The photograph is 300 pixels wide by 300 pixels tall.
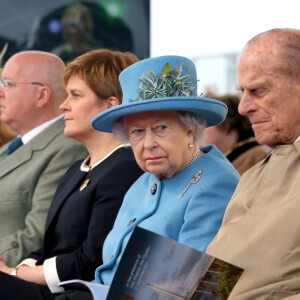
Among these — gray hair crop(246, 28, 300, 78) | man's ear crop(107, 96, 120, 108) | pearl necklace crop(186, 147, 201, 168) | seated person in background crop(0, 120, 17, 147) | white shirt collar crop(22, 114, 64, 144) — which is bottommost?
seated person in background crop(0, 120, 17, 147)

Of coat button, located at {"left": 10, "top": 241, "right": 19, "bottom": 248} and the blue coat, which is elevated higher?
the blue coat

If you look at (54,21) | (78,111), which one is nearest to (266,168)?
(78,111)

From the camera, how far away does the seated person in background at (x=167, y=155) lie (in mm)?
2936

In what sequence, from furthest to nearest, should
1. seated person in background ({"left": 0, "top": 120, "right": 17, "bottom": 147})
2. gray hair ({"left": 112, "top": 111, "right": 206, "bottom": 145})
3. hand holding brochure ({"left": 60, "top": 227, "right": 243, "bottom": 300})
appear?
1. seated person in background ({"left": 0, "top": 120, "right": 17, "bottom": 147})
2. gray hair ({"left": 112, "top": 111, "right": 206, "bottom": 145})
3. hand holding brochure ({"left": 60, "top": 227, "right": 243, "bottom": 300})

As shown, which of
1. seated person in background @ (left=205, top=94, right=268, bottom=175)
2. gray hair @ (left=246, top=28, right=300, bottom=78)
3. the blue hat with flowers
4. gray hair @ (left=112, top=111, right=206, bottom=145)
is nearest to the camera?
gray hair @ (left=246, top=28, right=300, bottom=78)

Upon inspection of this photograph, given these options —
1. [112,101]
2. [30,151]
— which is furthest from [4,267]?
[112,101]

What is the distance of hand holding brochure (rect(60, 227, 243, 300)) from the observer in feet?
6.88

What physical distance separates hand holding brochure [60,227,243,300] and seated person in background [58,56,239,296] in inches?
27.6

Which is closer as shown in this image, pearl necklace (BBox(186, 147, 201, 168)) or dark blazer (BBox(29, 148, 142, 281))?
pearl necklace (BBox(186, 147, 201, 168))

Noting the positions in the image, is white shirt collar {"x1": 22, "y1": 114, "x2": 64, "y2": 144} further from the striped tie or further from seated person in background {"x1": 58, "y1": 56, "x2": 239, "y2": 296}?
seated person in background {"x1": 58, "y1": 56, "x2": 239, "y2": 296}

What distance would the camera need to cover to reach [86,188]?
374cm

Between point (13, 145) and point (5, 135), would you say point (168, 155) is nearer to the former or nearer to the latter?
point (13, 145)

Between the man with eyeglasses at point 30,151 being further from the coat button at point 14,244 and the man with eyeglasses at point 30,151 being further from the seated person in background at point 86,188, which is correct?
the seated person in background at point 86,188

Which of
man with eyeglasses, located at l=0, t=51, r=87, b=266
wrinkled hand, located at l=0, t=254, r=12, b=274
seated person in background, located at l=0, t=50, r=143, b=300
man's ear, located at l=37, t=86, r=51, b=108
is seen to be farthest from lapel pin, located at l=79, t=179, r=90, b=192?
man's ear, located at l=37, t=86, r=51, b=108
